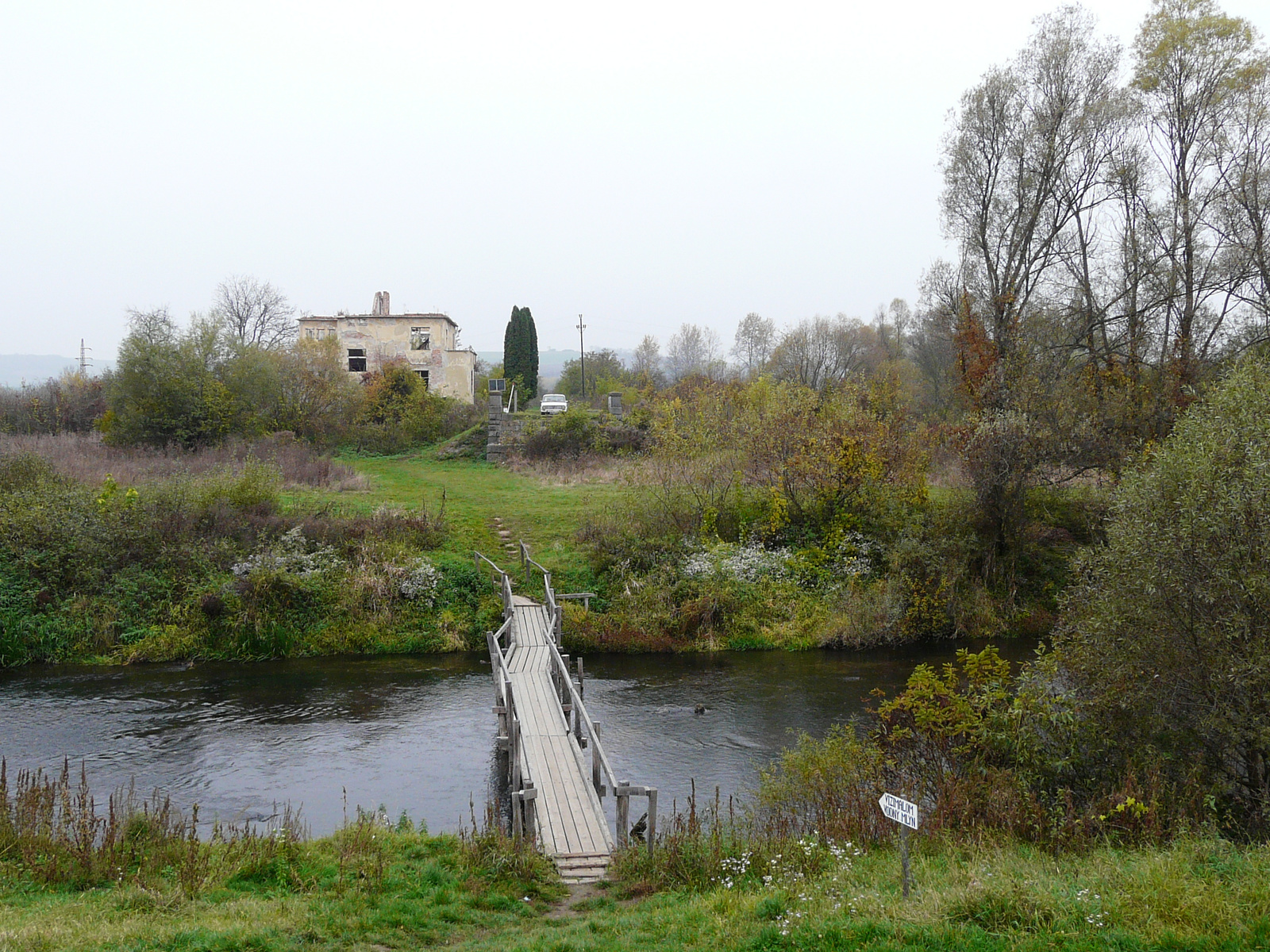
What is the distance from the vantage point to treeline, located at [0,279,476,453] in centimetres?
3688

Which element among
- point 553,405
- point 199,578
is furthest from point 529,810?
point 553,405

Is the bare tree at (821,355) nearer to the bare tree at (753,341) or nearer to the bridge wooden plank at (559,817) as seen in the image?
the bare tree at (753,341)

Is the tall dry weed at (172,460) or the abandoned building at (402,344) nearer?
the tall dry weed at (172,460)

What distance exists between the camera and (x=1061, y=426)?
29.0 m

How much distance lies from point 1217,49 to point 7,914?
36.8 meters

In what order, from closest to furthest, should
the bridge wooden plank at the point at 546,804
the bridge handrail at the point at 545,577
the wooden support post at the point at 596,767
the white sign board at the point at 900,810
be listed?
the white sign board at the point at 900,810
the bridge wooden plank at the point at 546,804
the wooden support post at the point at 596,767
the bridge handrail at the point at 545,577

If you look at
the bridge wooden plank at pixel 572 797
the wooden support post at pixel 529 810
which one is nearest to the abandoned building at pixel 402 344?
the bridge wooden plank at pixel 572 797

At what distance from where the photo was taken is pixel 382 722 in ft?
63.5

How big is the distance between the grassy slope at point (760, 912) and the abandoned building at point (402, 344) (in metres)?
50.6

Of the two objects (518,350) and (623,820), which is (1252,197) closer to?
(623,820)

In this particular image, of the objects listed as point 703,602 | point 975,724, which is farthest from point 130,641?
point 975,724

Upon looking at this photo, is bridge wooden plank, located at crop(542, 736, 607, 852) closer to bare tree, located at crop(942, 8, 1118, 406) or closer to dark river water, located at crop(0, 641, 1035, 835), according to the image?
dark river water, located at crop(0, 641, 1035, 835)

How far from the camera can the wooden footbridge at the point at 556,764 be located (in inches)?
442

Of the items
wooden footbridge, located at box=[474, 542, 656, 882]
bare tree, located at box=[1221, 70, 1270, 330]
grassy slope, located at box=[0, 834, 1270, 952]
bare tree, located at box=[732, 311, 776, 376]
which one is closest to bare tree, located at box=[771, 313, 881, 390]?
bare tree, located at box=[732, 311, 776, 376]
